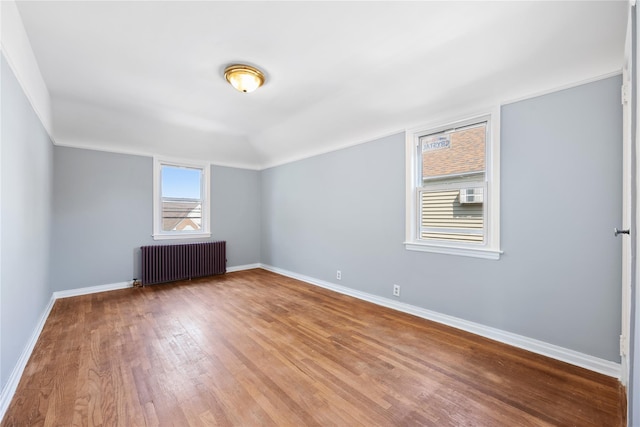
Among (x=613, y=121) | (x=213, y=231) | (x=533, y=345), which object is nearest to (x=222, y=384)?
(x=533, y=345)

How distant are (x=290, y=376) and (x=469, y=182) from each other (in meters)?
2.54

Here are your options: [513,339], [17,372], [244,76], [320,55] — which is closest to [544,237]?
[513,339]

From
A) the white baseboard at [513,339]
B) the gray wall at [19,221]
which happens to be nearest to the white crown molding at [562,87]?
the white baseboard at [513,339]

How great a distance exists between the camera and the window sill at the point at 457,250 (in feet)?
8.54

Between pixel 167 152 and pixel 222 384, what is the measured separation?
4238 mm

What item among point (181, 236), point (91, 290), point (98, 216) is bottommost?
point (91, 290)

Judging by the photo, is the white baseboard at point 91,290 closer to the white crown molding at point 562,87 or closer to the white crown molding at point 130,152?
the white crown molding at point 130,152

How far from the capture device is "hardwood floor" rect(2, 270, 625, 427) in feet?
5.29

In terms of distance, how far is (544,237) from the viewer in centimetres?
232

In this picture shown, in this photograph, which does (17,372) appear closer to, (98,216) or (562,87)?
(98,216)

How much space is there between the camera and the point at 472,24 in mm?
2006

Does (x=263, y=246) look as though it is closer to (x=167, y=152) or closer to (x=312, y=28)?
(x=167, y=152)

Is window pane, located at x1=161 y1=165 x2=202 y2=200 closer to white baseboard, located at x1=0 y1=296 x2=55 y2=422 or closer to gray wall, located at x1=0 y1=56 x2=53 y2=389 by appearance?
gray wall, located at x1=0 y1=56 x2=53 y2=389

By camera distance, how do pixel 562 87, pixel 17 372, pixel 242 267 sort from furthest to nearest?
pixel 242 267 < pixel 562 87 < pixel 17 372
